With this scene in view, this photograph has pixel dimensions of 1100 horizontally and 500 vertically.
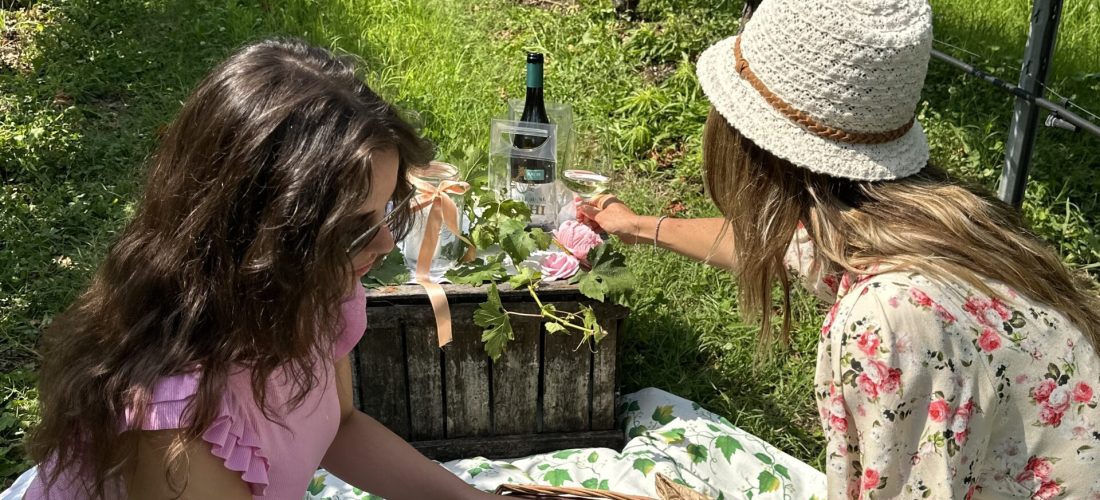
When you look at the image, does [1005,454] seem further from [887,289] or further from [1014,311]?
[887,289]

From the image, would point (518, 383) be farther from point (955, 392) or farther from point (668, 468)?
point (955, 392)

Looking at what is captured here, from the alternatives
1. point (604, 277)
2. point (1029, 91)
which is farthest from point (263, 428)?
point (1029, 91)

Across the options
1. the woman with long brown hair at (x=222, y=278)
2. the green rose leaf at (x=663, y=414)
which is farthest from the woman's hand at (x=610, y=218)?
the woman with long brown hair at (x=222, y=278)

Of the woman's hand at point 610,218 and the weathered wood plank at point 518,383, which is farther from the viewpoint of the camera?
the woman's hand at point 610,218

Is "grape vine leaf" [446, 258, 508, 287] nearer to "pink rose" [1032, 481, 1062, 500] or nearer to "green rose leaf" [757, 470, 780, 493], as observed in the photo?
"green rose leaf" [757, 470, 780, 493]

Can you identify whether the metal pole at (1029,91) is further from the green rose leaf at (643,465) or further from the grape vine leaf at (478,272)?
the grape vine leaf at (478,272)

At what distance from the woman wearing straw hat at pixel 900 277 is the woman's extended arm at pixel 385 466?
0.74 metres

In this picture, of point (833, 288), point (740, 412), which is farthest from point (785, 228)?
point (740, 412)

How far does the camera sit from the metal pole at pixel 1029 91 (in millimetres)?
2729

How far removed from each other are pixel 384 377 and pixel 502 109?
2090 millimetres

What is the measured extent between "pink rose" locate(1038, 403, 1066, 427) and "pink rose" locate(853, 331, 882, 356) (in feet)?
1.14

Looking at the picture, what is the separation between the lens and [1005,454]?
169cm

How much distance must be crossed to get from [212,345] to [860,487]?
1.11m

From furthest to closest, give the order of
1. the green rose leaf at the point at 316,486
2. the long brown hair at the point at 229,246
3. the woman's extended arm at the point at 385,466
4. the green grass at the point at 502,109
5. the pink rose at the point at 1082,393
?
1. the green grass at the point at 502,109
2. the green rose leaf at the point at 316,486
3. the woman's extended arm at the point at 385,466
4. the pink rose at the point at 1082,393
5. the long brown hair at the point at 229,246
